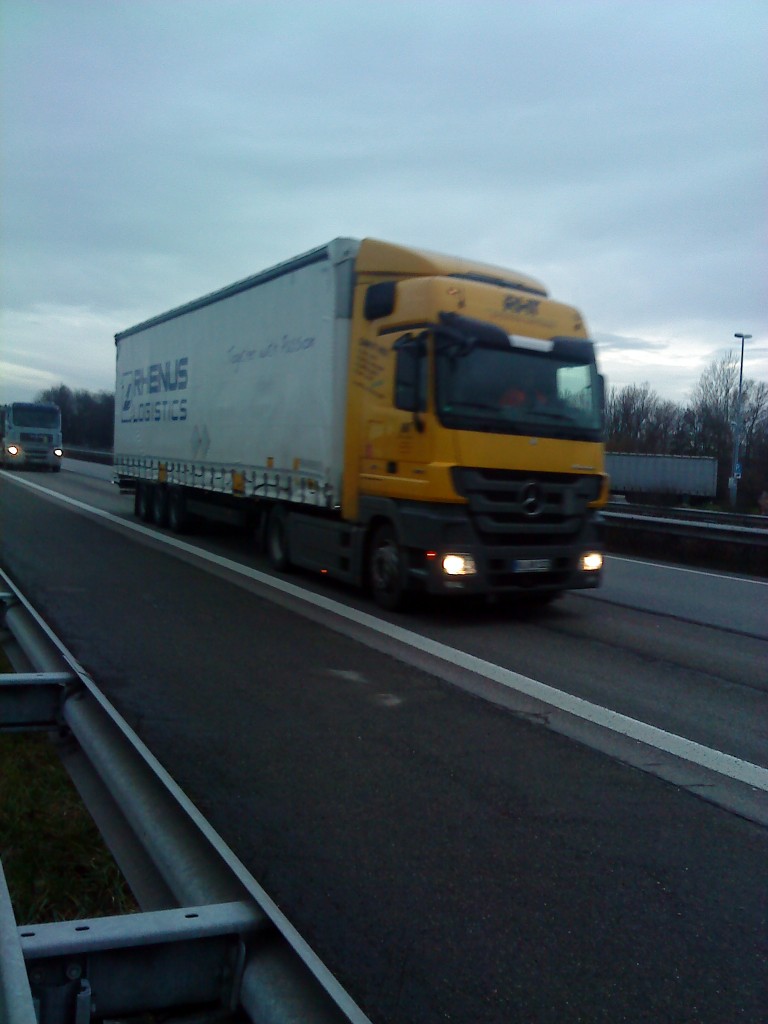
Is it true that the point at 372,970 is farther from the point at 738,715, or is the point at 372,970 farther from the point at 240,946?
the point at 738,715

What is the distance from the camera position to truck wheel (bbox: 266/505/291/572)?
1304cm

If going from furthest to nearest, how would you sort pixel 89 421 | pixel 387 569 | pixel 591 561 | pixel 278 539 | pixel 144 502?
pixel 89 421 → pixel 144 502 → pixel 278 539 → pixel 591 561 → pixel 387 569

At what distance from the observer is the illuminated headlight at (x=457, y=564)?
941 cm

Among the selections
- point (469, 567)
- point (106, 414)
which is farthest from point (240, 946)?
point (106, 414)

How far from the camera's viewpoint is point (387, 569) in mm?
10312

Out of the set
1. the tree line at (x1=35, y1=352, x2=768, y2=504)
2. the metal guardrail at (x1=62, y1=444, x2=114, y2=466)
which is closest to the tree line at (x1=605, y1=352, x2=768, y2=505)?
the tree line at (x1=35, y1=352, x2=768, y2=504)

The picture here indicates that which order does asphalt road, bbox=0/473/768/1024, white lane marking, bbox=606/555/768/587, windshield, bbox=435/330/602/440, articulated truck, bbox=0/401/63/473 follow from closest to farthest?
asphalt road, bbox=0/473/768/1024
windshield, bbox=435/330/602/440
white lane marking, bbox=606/555/768/587
articulated truck, bbox=0/401/63/473

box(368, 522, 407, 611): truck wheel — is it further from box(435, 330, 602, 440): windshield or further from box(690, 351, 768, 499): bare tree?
box(690, 351, 768, 499): bare tree

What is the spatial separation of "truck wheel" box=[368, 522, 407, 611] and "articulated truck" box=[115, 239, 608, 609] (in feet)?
0.08

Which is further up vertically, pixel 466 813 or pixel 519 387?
pixel 519 387

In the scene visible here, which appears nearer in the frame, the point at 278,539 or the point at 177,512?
the point at 278,539

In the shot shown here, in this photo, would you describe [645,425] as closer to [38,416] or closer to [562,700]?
[38,416]

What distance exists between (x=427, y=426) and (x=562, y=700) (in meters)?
3.41

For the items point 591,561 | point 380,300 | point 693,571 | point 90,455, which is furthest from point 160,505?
point 90,455
